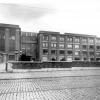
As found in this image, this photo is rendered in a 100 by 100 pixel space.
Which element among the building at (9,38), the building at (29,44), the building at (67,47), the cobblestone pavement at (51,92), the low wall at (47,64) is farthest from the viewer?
the building at (29,44)

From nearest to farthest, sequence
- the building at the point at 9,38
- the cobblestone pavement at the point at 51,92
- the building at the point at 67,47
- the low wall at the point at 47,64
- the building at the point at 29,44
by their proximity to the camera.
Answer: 1. the cobblestone pavement at the point at 51,92
2. the low wall at the point at 47,64
3. the building at the point at 9,38
4. the building at the point at 67,47
5. the building at the point at 29,44

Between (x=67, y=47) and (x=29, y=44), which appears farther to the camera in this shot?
(x=29, y=44)

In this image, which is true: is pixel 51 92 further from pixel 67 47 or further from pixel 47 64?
pixel 67 47

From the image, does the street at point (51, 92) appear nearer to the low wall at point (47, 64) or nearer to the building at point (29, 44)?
the low wall at point (47, 64)

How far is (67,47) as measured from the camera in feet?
181

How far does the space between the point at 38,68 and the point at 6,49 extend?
29843 mm

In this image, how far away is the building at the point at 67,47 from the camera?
52.8 metres

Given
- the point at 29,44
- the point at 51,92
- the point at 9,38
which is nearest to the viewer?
the point at 51,92

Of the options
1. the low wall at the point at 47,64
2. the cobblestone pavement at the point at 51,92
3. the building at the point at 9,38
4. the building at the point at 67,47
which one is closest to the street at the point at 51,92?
the cobblestone pavement at the point at 51,92

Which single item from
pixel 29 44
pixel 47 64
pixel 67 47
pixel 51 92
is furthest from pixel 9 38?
pixel 51 92

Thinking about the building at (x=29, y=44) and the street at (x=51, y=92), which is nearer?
the street at (x=51, y=92)

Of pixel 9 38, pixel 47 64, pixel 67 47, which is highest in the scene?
pixel 9 38

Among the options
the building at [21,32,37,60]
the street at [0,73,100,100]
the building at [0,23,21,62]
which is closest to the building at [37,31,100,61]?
the building at [21,32,37,60]

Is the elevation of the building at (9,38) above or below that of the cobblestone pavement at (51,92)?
above
